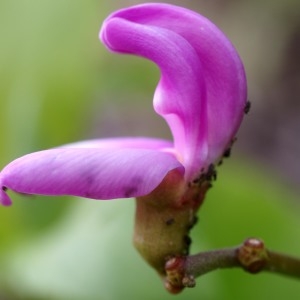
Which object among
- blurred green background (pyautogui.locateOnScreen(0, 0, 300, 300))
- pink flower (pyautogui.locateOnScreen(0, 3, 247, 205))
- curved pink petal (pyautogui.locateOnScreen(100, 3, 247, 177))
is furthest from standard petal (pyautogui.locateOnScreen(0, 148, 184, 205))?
blurred green background (pyautogui.locateOnScreen(0, 0, 300, 300))

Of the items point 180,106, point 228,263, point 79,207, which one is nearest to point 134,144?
point 180,106

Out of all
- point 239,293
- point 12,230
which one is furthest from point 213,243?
point 12,230

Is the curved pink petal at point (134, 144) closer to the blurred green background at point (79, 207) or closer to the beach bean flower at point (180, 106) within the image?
the beach bean flower at point (180, 106)

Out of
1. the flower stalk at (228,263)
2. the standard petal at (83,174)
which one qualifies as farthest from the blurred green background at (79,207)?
the standard petal at (83,174)

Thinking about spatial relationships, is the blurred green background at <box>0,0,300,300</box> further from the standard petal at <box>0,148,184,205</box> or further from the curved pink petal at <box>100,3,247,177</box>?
the standard petal at <box>0,148,184,205</box>

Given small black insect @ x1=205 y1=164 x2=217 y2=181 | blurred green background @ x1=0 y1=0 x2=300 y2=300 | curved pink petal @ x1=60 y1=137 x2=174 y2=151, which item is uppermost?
curved pink petal @ x1=60 y1=137 x2=174 y2=151

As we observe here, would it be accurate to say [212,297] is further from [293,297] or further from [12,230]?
[12,230]
